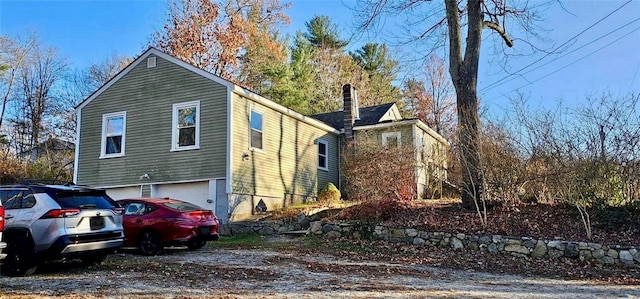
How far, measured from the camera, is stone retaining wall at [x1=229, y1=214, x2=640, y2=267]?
9758 millimetres

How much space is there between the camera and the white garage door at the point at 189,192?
15688mm

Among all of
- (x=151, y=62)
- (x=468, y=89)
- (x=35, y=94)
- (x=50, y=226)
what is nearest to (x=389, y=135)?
(x=468, y=89)

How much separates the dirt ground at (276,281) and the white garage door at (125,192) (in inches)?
284

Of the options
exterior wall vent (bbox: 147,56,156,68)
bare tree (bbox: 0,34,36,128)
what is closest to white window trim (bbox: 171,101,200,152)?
exterior wall vent (bbox: 147,56,156,68)

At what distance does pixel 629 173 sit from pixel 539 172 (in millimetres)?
Result: 1972

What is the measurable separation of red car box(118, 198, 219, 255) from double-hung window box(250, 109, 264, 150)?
5.69 m

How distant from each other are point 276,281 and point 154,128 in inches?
430

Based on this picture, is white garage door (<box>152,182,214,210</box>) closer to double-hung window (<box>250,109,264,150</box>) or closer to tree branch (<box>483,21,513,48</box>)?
double-hung window (<box>250,109,264,150</box>)

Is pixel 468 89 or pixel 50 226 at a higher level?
pixel 468 89

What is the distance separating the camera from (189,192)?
630 inches

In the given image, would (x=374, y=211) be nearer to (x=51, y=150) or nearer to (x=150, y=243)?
(x=150, y=243)

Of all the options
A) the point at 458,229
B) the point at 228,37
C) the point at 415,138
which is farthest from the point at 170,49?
the point at 458,229

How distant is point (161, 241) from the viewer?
1049cm

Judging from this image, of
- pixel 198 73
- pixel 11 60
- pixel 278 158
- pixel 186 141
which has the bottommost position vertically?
pixel 278 158
